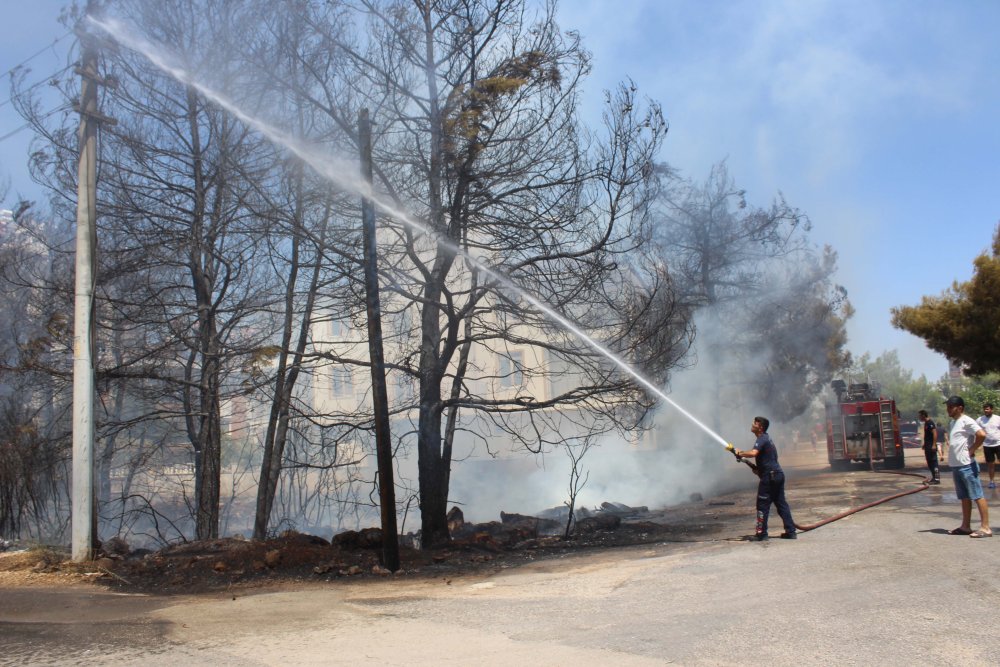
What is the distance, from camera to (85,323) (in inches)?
400

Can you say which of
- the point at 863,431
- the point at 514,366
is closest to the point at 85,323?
the point at 514,366

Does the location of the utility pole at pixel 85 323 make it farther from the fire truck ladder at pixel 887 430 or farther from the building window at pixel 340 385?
the fire truck ladder at pixel 887 430

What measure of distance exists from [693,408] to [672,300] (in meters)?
18.1

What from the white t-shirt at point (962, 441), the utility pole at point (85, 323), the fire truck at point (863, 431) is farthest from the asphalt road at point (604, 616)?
the fire truck at point (863, 431)

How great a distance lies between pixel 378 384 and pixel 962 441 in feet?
21.8

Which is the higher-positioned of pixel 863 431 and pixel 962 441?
pixel 863 431

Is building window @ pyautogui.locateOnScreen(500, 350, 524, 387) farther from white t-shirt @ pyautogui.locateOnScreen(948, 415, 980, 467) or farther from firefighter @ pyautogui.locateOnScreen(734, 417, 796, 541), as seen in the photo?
white t-shirt @ pyautogui.locateOnScreen(948, 415, 980, 467)

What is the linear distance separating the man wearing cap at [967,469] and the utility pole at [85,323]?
10.1m

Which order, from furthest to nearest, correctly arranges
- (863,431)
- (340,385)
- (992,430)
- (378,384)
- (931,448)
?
(863,431)
(931,448)
(340,385)
(992,430)
(378,384)

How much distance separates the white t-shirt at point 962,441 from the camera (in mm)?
8695

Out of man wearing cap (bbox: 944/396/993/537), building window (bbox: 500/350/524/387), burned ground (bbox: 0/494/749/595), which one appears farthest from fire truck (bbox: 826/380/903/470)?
man wearing cap (bbox: 944/396/993/537)

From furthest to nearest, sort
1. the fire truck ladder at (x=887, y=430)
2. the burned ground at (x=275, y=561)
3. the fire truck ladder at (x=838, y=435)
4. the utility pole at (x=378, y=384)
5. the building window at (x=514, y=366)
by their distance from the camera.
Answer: the fire truck ladder at (x=838, y=435), the fire truck ladder at (x=887, y=430), the building window at (x=514, y=366), the utility pole at (x=378, y=384), the burned ground at (x=275, y=561)

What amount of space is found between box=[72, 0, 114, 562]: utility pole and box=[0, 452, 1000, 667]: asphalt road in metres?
1.55

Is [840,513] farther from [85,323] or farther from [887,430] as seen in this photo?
[887,430]
